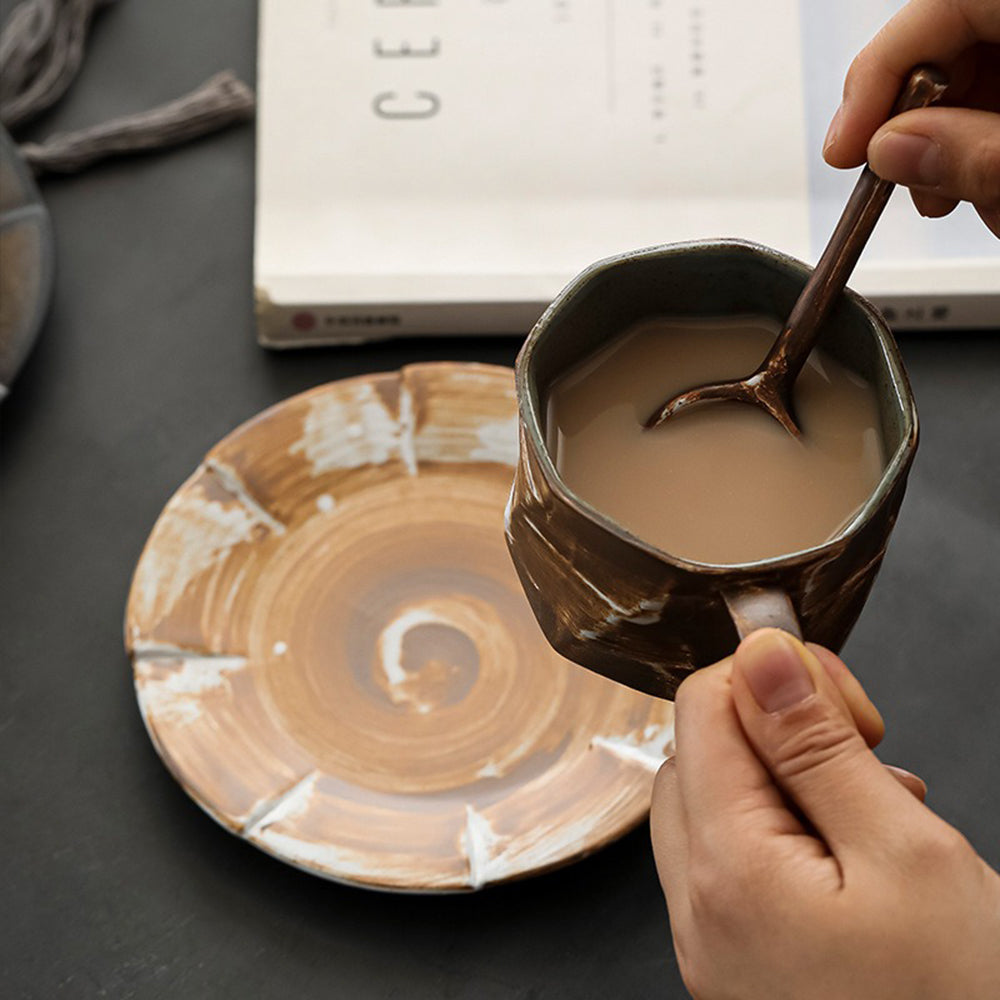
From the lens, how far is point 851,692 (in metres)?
0.54

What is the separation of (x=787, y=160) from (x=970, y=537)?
34cm

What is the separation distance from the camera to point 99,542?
934 mm

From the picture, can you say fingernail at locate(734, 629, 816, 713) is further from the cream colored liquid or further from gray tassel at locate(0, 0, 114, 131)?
gray tassel at locate(0, 0, 114, 131)

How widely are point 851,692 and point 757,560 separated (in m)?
0.07

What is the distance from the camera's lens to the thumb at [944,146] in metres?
0.61

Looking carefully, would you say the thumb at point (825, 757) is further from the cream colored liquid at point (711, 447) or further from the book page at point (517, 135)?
the book page at point (517, 135)

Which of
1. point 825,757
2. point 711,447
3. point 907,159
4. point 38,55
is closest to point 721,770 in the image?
point 825,757

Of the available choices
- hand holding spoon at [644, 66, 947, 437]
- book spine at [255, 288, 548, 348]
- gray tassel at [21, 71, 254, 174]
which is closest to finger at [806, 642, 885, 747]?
hand holding spoon at [644, 66, 947, 437]

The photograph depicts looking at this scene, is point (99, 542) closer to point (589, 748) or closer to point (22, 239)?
point (22, 239)

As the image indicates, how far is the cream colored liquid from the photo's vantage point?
570mm

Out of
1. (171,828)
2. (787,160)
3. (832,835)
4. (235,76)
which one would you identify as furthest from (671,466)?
(235,76)

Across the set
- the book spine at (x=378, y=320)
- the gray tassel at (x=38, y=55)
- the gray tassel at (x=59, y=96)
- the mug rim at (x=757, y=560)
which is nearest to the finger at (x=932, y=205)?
the mug rim at (x=757, y=560)

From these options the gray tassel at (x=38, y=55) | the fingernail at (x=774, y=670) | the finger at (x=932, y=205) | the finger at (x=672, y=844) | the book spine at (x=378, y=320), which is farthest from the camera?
the gray tassel at (x=38, y=55)

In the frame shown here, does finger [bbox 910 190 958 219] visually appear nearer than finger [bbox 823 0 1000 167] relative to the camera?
No
